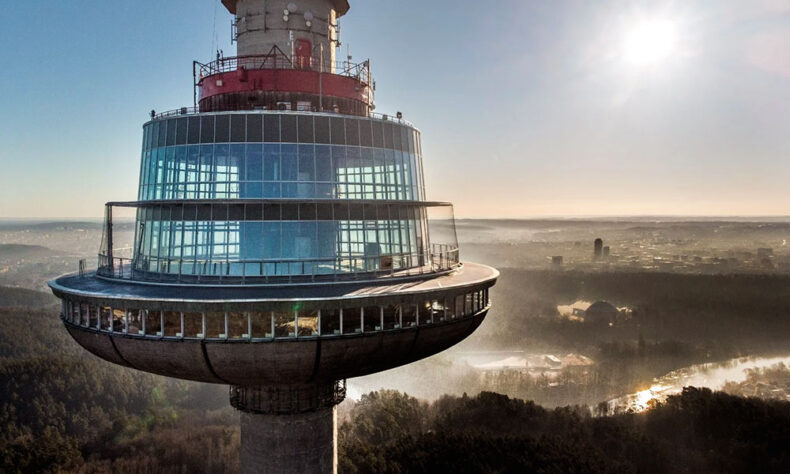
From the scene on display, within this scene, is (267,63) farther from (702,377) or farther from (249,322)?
(702,377)

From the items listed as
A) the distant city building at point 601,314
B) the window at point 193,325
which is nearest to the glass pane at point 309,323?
the window at point 193,325

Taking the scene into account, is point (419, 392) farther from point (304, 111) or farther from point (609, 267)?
point (304, 111)

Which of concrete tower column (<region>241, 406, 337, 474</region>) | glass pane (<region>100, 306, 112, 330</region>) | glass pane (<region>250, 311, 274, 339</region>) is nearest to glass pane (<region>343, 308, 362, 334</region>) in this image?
glass pane (<region>250, 311, 274, 339</region>)

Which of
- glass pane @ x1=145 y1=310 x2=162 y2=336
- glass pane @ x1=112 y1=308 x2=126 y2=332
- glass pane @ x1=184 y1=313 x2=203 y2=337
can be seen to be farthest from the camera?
glass pane @ x1=112 y1=308 x2=126 y2=332

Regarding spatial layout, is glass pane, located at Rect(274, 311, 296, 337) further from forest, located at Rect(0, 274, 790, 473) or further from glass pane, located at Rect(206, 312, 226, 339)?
forest, located at Rect(0, 274, 790, 473)

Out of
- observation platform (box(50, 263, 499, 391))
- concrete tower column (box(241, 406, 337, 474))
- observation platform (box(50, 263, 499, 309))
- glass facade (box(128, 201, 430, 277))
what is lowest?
concrete tower column (box(241, 406, 337, 474))

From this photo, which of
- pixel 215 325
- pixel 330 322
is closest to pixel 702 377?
pixel 330 322

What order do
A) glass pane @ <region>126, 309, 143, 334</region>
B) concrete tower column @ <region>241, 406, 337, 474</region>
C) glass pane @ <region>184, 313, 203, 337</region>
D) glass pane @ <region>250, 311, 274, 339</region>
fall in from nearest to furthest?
glass pane @ <region>250, 311, 274, 339</region>
glass pane @ <region>184, 313, 203, 337</region>
glass pane @ <region>126, 309, 143, 334</region>
concrete tower column @ <region>241, 406, 337, 474</region>

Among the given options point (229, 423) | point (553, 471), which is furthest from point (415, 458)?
point (229, 423)

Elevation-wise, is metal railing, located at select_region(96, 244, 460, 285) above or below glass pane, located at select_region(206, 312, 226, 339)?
above
